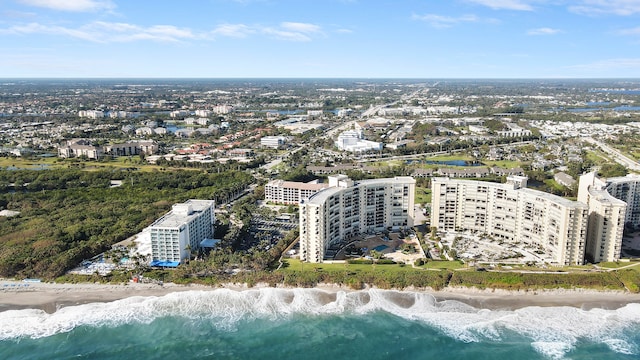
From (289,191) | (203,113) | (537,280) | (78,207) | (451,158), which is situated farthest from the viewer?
(203,113)

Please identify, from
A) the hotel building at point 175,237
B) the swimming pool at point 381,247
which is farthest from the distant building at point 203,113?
the swimming pool at point 381,247

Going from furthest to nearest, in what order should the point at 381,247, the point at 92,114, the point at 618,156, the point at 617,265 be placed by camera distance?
the point at 92,114
the point at 618,156
the point at 381,247
the point at 617,265

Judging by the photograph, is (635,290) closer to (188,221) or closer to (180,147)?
(188,221)

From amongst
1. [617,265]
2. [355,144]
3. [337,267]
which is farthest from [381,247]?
[355,144]

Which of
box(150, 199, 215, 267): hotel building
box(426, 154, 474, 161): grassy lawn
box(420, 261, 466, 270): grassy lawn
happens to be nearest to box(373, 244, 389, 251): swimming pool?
box(420, 261, 466, 270): grassy lawn

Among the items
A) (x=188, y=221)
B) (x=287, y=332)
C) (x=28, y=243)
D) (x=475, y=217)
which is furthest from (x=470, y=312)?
(x=28, y=243)

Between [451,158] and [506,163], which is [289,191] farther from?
[506,163]

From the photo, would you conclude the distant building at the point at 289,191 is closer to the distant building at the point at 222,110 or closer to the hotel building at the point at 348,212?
the hotel building at the point at 348,212

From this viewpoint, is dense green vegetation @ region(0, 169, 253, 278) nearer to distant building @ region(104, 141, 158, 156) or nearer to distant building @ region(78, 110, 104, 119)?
distant building @ region(104, 141, 158, 156)
